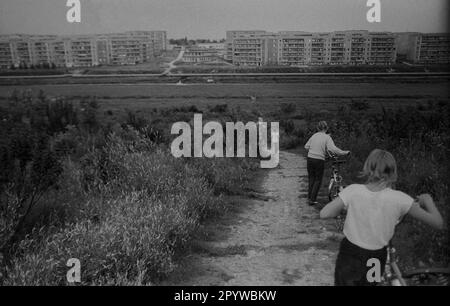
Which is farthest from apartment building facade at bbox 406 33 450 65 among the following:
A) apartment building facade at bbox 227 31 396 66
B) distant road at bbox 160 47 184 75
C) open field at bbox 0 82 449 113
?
distant road at bbox 160 47 184 75

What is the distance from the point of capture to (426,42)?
7469 mm

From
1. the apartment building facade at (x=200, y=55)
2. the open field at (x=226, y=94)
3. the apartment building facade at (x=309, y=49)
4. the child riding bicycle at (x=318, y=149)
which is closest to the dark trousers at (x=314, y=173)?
the child riding bicycle at (x=318, y=149)

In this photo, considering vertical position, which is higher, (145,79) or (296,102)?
(145,79)

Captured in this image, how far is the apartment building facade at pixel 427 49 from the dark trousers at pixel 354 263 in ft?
17.2

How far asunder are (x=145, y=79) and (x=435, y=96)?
948 cm

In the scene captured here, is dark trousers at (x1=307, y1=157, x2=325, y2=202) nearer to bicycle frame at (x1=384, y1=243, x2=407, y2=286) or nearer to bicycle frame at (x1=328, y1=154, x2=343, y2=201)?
bicycle frame at (x1=328, y1=154, x2=343, y2=201)

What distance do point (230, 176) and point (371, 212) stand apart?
229 inches

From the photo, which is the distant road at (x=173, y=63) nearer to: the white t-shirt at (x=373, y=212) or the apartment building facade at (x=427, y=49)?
the apartment building facade at (x=427, y=49)

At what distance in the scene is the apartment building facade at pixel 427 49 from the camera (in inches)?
274

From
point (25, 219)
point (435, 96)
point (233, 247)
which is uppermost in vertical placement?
point (435, 96)

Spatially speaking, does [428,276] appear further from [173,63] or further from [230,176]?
[173,63]

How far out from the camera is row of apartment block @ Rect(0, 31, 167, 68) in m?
10.7
